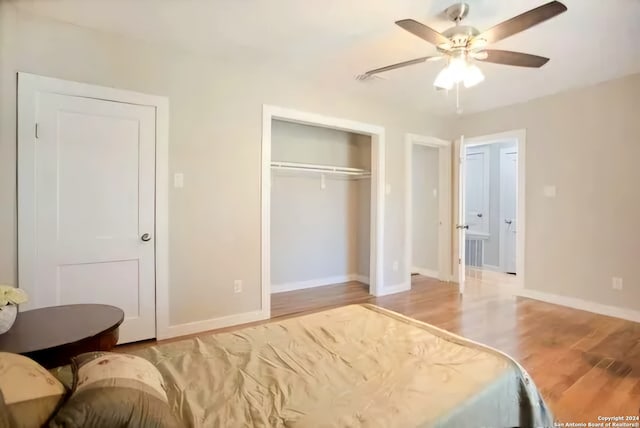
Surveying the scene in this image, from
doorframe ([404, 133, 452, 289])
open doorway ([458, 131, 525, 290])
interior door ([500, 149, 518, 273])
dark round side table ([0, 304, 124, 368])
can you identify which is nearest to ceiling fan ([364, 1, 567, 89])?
dark round side table ([0, 304, 124, 368])

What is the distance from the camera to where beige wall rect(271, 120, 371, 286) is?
477 cm

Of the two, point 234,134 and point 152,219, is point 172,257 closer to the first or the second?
point 152,219

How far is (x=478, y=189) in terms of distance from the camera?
6.70m

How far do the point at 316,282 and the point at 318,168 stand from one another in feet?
5.42

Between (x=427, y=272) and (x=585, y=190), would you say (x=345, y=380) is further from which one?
(x=427, y=272)

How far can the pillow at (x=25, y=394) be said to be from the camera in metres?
0.86

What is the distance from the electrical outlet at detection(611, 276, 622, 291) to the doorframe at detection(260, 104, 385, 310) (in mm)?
2493

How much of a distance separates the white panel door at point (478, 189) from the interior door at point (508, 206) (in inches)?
10.5

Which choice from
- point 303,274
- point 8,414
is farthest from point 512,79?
point 8,414

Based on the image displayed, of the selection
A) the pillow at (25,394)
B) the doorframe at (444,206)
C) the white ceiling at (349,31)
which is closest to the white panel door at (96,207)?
the white ceiling at (349,31)

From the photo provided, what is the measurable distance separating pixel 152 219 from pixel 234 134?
108cm

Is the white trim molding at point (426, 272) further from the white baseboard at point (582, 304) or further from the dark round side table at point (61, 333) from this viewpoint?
the dark round side table at point (61, 333)

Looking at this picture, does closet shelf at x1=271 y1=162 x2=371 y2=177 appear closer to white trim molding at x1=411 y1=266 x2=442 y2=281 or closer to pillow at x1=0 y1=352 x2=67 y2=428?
white trim molding at x1=411 y1=266 x2=442 y2=281

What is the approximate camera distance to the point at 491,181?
6.50m
